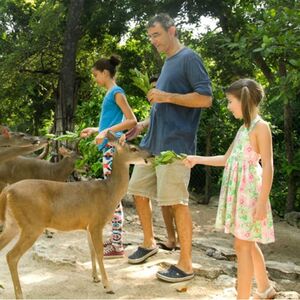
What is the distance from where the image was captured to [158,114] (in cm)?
477

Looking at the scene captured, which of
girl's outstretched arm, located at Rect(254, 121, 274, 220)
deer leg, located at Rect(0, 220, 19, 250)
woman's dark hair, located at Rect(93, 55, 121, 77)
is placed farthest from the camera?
woman's dark hair, located at Rect(93, 55, 121, 77)

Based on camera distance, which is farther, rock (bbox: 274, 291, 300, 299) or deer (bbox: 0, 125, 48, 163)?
deer (bbox: 0, 125, 48, 163)

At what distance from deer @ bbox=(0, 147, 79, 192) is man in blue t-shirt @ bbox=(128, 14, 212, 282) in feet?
7.94

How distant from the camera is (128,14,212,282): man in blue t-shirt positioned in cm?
451

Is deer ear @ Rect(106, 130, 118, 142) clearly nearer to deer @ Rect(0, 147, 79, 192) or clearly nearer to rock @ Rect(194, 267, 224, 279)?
rock @ Rect(194, 267, 224, 279)

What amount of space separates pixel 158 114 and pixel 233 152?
1027mm

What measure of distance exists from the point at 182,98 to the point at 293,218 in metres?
6.45

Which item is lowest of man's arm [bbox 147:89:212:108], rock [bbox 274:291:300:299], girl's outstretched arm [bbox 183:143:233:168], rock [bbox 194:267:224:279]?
rock [bbox 274:291:300:299]

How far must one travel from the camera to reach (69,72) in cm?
1032

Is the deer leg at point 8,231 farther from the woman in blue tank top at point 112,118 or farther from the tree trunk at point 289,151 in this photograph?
the tree trunk at point 289,151

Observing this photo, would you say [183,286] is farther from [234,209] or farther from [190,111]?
[190,111]

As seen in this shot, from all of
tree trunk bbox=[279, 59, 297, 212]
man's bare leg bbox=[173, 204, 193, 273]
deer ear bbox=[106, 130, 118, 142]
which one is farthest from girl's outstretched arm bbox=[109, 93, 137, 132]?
tree trunk bbox=[279, 59, 297, 212]

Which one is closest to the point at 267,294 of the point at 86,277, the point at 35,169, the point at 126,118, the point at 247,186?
the point at 247,186

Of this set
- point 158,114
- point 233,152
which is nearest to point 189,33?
point 158,114
